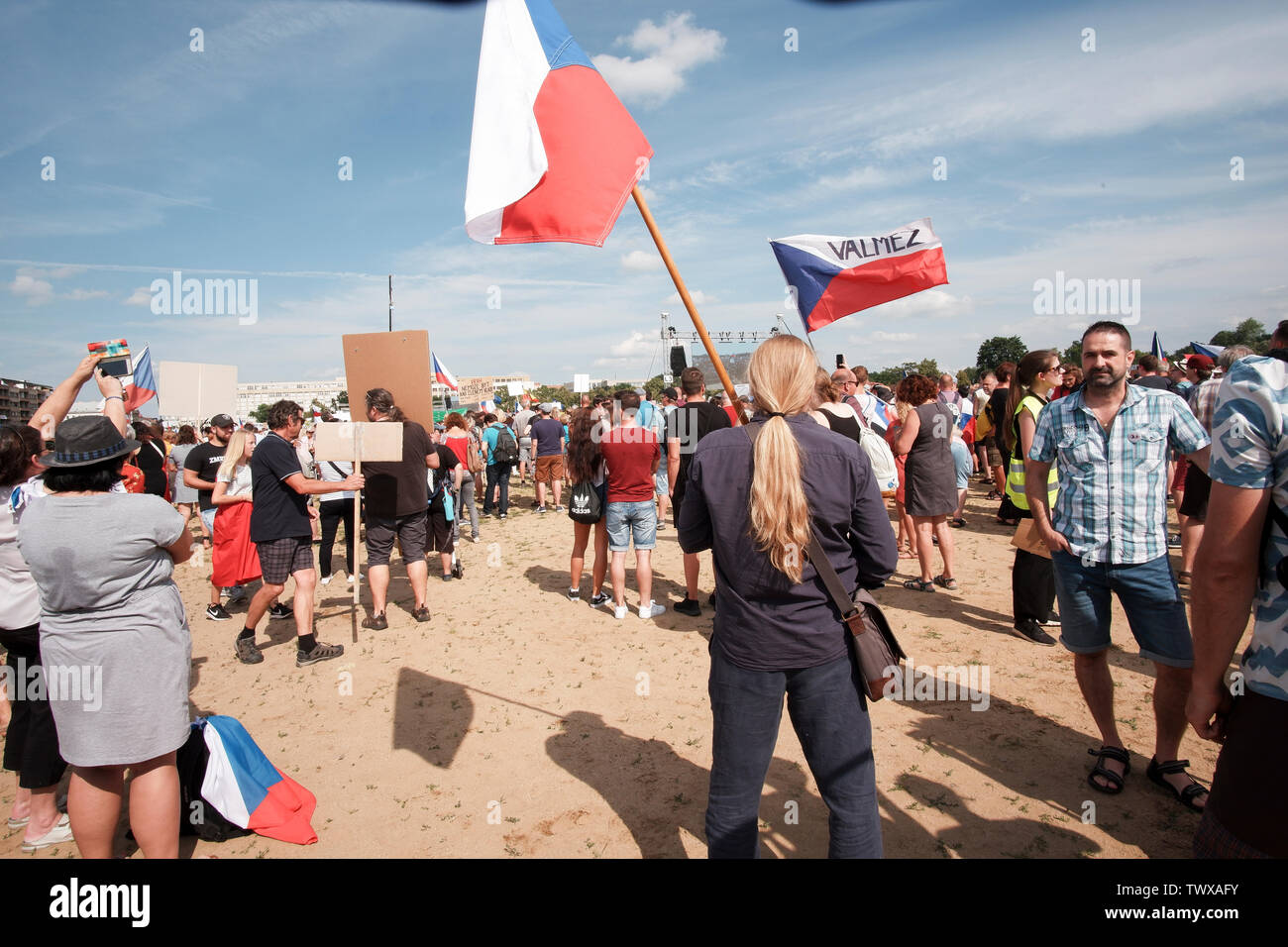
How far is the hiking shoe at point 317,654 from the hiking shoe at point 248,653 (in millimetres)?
317

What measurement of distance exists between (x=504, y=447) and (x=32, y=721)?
8837mm

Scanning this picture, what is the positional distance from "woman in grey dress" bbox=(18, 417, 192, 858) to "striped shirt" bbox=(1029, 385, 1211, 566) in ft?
13.0

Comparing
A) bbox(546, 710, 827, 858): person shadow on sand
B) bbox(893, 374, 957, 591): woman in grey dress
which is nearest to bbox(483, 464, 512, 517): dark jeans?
bbox(893, 374, 957, 591): woman in grey dress

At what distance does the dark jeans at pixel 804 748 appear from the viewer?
2.08 metres

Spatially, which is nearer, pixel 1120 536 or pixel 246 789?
pixel 1120 536

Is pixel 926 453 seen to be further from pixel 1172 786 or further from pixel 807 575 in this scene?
pixel 807 575

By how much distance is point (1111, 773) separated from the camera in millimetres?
3217

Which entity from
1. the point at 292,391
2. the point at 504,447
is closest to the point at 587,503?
the point at 504,447

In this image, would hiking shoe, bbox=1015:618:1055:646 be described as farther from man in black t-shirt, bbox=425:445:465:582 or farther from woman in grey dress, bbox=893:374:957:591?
man in black t-shirt, bbox=425:445:465:582

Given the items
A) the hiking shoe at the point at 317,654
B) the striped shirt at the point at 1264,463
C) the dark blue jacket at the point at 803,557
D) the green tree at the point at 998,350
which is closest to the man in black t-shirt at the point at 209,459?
the hiking shoe at the point at 317,654

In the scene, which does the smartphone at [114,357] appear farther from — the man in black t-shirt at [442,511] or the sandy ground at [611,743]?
the man in black t-shirt at [442,511]

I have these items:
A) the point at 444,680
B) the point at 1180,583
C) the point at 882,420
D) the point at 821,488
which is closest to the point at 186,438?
the point at 444,680

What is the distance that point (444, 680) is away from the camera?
5.09 m
